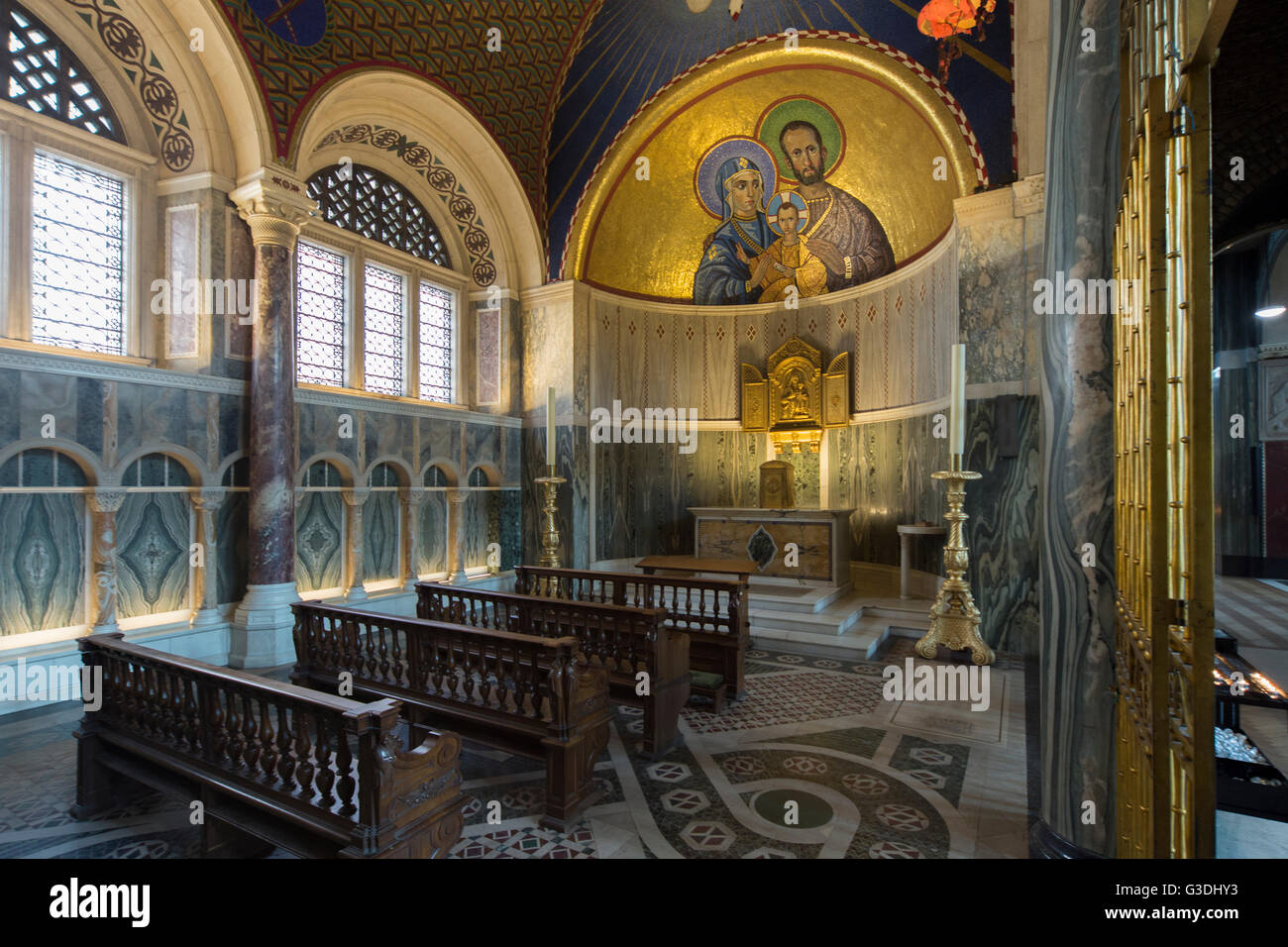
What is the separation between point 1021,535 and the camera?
718 cm

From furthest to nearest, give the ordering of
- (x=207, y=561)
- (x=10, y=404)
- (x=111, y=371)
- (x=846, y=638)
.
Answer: (x=846, y=638), (x=207, y=561), (x=111, y=371), (x=10, y=404)

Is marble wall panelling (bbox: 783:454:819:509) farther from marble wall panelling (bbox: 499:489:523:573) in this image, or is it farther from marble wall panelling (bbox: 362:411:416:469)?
A: marble wall panelling (bbox: 362:411:416:469)

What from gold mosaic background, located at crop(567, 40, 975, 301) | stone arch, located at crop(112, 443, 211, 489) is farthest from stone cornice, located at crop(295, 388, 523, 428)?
gold mosaic background, located at crop(567, 40, 975, 301)

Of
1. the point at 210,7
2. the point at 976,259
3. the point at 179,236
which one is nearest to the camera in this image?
the point at 210,7

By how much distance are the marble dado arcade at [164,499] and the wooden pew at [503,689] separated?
118 inches

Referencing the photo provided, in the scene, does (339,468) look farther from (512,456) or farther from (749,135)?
(749,135)

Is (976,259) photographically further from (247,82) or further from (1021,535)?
(247,82)

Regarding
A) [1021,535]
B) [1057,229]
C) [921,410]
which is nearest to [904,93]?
[921,410]

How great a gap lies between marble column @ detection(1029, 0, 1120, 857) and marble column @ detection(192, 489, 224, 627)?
742 centimetres

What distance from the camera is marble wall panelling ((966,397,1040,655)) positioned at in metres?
7.14

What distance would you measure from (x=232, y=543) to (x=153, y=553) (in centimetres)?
69

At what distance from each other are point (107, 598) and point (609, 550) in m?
6.66

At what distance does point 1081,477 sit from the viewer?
9.16 feet

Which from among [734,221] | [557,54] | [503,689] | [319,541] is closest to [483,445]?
[319,541]
